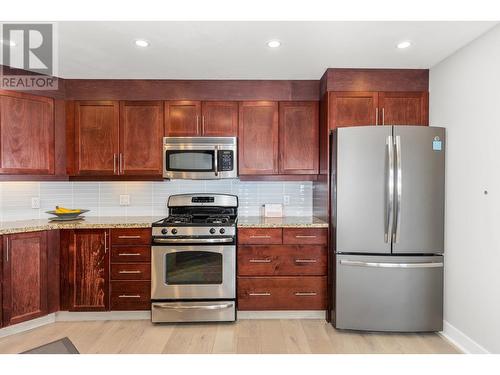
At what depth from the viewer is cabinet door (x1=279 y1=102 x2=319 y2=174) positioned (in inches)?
120

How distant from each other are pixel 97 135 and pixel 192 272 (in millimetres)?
1627

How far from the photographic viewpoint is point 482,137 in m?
2.12

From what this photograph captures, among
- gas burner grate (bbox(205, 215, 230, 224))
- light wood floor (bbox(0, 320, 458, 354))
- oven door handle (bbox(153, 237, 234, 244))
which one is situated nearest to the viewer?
light wood floor (bbox(0, 320, 458, 354))

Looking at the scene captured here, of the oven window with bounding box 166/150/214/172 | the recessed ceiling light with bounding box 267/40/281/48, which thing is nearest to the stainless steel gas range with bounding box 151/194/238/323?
the oven window with bounding box 166/150/214/172

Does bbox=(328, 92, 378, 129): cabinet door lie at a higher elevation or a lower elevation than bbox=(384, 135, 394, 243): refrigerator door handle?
higher

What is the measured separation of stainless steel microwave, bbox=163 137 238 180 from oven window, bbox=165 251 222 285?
29.2 inches

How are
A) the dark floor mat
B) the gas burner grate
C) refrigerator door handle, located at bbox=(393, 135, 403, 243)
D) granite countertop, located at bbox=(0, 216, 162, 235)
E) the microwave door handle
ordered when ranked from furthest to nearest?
the microwave door handle
the gas burner grate
granite countertop, located at bbox=(0, 216, 162, 235)
refrigerator door handle, located at bbox=(393, 135, 403, 243)
the dark floor mat

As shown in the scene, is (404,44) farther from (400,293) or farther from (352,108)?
(400,293)

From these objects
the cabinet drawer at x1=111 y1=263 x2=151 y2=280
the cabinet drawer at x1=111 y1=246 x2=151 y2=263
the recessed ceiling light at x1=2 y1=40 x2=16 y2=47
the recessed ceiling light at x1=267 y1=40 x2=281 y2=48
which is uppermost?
the recessed ceiling light at x1=267 y1=40 x2=281 y2=48

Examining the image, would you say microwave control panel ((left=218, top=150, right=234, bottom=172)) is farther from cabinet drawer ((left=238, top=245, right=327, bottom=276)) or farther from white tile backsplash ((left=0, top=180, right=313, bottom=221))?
cabinet drawer ((left=238, top=245, right=327, bottom=276))

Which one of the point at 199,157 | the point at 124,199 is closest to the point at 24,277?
the point at 124,199
